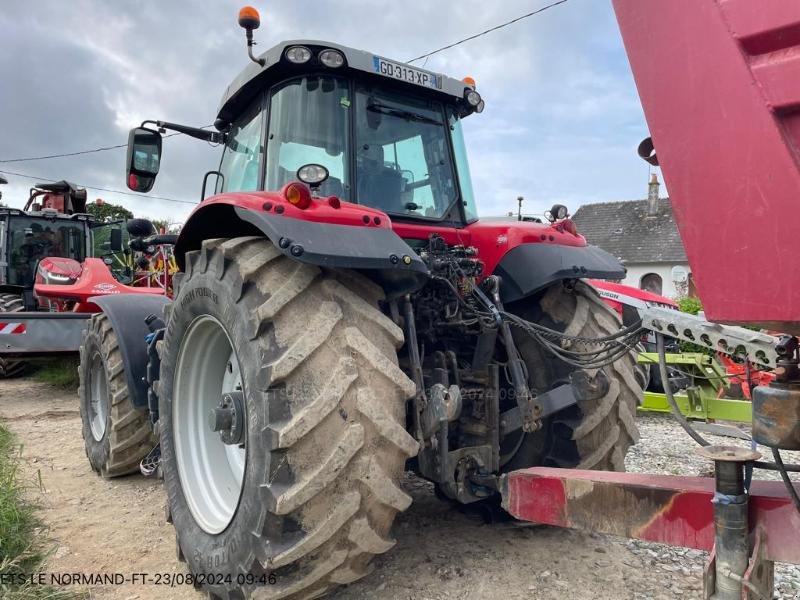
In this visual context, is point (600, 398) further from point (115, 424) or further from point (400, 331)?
point (115, 424)

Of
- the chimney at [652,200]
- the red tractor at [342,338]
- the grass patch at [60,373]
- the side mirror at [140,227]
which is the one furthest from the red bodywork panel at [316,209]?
the chimney at [652,200]

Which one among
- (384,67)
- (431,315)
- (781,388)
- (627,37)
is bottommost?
(781,388)

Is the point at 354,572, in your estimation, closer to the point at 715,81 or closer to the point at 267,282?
the point at 267,282

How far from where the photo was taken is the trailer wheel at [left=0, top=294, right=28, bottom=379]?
891cm

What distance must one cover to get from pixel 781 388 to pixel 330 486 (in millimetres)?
1316

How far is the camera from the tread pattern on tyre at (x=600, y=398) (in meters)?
2.82

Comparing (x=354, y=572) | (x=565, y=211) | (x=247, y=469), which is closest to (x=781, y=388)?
(x=354, y=572)

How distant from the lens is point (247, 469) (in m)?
2.11

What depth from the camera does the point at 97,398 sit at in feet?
15.0

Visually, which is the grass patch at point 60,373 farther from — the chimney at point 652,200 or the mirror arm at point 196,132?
the chimney at point 652,200

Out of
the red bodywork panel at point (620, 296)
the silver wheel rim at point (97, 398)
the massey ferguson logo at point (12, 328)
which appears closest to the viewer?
the silver wheel rim at point (97, 398)

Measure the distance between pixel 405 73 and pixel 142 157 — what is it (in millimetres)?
1565

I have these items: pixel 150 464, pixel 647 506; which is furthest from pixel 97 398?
pixel 647 506

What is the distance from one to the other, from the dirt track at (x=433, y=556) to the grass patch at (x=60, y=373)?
5.33 meters
